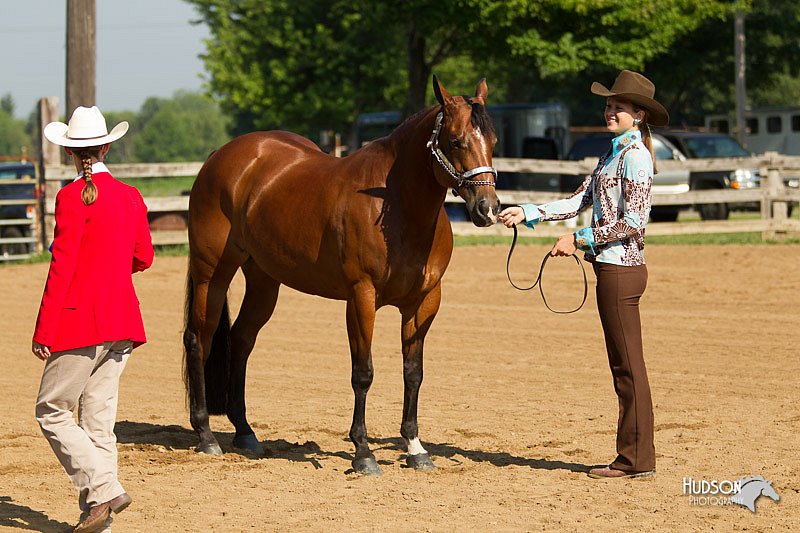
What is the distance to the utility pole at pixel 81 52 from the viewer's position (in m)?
17.2

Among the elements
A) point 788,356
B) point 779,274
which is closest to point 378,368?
point 788,356

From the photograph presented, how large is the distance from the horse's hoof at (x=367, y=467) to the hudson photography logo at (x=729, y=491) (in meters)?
1.66

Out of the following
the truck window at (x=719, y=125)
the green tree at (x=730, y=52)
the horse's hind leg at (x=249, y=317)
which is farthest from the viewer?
the truck window at (x=719, y=125)

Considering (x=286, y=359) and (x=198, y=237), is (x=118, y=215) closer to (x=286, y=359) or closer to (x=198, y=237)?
(x=198, y=237)

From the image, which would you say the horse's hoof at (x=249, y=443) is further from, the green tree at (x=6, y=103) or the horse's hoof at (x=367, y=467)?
the green tree at (x=6, y=103)

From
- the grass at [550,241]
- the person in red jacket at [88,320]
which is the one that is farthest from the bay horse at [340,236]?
the grass at [550,241]

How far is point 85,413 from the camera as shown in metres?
5.08

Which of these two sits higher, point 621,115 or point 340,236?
point 621,115

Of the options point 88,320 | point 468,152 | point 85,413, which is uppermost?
point 468,152

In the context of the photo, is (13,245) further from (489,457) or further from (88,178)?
(88,178)

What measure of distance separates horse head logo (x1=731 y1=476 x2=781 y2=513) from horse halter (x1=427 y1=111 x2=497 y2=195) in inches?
76.6

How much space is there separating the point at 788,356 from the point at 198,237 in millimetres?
5109

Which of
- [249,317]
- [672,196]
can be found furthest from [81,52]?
[249,317]

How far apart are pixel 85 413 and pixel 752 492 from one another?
318 centimetres
